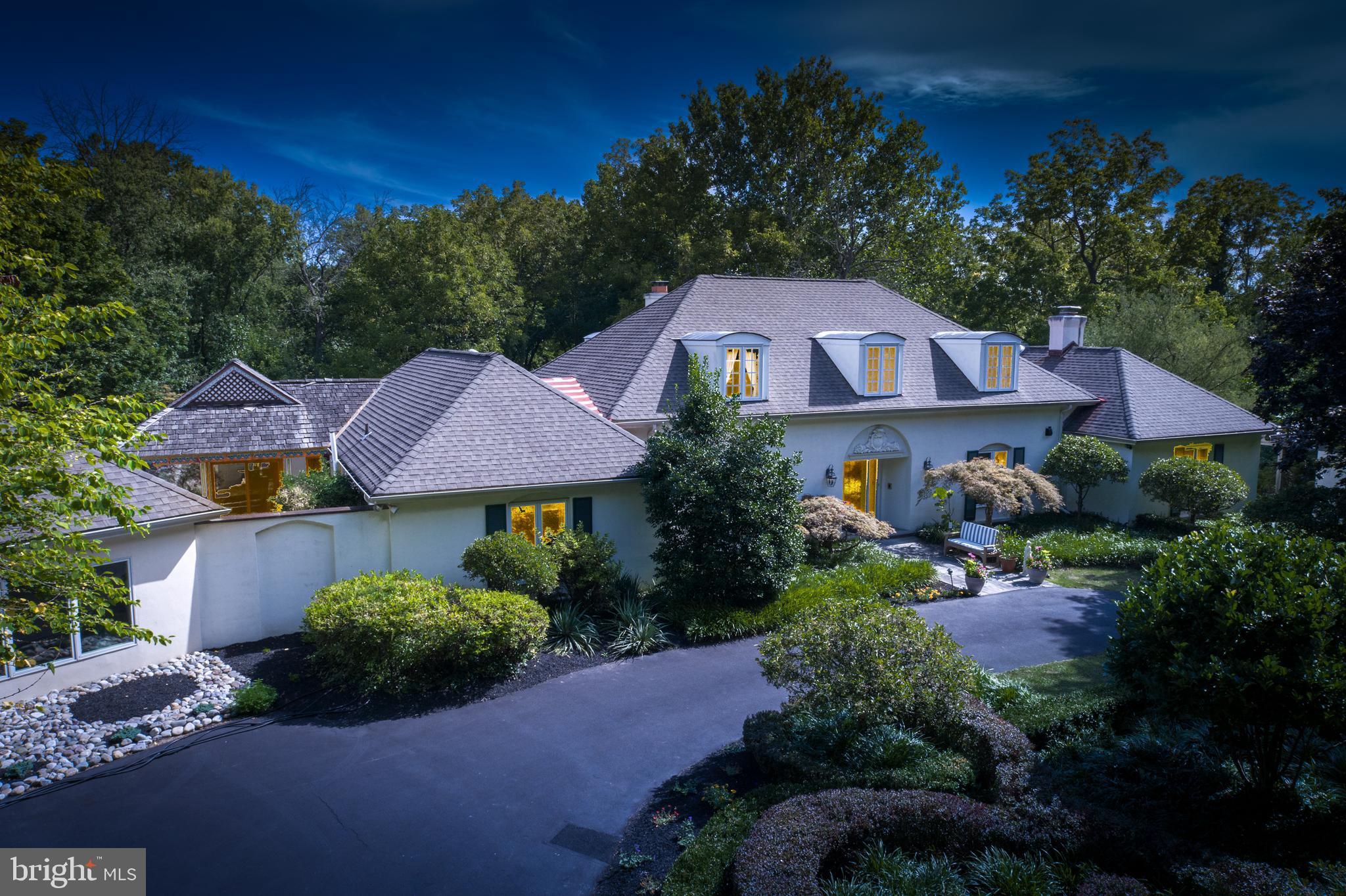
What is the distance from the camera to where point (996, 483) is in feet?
67.8

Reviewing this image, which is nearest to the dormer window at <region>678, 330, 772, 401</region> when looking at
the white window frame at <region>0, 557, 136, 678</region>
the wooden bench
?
the wooden bench

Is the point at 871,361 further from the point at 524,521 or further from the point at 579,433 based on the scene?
the point at 524,521

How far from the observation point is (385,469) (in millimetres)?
15586

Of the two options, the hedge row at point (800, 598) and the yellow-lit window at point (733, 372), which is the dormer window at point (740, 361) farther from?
the hedge row at point (800, 598)

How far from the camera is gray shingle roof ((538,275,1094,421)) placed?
21.1m

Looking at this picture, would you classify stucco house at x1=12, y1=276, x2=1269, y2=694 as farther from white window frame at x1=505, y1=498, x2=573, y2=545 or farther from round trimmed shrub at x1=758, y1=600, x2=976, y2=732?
round trimmed shrub at x1=758, y1=600, x2=976, y2=732

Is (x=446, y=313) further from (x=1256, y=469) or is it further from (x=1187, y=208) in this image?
(x=1187, y=208)

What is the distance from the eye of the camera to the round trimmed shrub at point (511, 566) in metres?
14.1

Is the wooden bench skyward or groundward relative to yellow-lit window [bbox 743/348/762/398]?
groundward

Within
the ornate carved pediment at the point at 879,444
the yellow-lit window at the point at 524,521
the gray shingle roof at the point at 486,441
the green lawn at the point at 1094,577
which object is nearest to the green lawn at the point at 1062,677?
the green lawn at the point at 1094,577

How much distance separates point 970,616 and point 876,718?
779cm

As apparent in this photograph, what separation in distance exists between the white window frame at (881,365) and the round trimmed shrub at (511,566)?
38.2 feet

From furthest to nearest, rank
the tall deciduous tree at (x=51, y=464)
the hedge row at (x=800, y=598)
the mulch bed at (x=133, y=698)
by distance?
the hedge row at (x=800, y=598) < the mulch bed at (x=133, y=698) < the tall deciduous tree at (x=51, y=464)

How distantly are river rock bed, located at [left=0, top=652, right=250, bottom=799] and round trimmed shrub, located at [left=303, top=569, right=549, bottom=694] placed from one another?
5.52 ft
